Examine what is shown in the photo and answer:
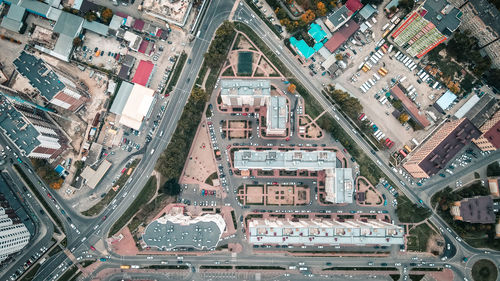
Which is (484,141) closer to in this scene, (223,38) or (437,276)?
(437,276)

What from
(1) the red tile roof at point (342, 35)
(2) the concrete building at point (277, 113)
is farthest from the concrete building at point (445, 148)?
(1) the red tile roof at point (342, 35)

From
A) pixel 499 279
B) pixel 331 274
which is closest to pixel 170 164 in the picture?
pixel 331 274

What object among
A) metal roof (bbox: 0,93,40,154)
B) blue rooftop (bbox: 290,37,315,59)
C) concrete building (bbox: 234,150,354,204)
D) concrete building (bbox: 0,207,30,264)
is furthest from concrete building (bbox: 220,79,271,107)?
concrete building (bbox: 0,207,30,264)

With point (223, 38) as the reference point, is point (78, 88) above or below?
below

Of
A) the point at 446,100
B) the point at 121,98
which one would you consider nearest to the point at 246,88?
the point at 121,98

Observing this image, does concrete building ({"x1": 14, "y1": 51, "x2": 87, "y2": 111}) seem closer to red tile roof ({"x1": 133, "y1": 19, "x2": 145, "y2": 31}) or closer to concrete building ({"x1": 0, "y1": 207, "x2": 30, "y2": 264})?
red tile roof ({"x1": 133, "y1": 19, "x2": 145, "y2": 31})

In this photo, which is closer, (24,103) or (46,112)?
(24,103)

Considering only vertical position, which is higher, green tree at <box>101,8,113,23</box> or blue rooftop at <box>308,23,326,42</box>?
blue rooftop at <box>308,23,326,42</box>
